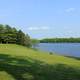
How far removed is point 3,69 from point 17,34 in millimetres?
74901

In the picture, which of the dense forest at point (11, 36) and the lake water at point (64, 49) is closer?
the lake water at point (64, 49)

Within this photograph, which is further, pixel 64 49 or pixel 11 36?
pixel 64 49

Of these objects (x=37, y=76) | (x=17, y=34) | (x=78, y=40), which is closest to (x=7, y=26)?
(x=17, y=34)

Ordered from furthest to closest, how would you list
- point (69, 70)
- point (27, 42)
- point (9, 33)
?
point (27, 42)
point (9, 33)
point (69, 70)

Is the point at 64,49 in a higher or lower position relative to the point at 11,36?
lower

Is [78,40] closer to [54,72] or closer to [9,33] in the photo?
[9,33]

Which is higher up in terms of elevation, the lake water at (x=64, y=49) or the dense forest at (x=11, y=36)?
the dense forest at (x=11, y=36)

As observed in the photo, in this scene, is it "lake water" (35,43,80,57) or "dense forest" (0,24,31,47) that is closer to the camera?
"lake water" (35,43,80,57)

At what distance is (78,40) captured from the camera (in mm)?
158250

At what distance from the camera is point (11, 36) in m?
85.2

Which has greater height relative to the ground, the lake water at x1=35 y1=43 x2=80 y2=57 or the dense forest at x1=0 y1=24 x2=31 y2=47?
the dense forest at x1=0 y1=24 x2=31 y2=47

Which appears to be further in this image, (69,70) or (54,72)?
(69,70)

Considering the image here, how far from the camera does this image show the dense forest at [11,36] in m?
83.4

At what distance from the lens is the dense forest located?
8344 centimetres
